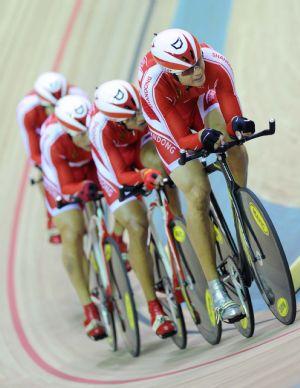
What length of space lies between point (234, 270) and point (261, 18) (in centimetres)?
404

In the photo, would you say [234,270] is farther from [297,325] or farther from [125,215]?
[125,215]

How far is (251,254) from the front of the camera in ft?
14.3

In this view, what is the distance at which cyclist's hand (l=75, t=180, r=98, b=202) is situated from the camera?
5645mm

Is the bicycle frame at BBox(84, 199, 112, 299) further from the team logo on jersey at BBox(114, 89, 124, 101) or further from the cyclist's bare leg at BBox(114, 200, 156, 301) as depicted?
the team logo on jersey at BBox(114, 89, 124, 101)

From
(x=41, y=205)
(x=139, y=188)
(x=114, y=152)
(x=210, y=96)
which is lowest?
(x=41, y=205)

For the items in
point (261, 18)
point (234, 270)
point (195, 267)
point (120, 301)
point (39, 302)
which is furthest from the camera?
point (261, 18)

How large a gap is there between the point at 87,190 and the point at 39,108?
195 centimetres

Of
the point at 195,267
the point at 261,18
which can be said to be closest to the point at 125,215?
the point at 195,267

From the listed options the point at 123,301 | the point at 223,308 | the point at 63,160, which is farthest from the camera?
the point at 63,160

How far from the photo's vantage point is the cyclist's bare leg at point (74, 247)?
6070 mm

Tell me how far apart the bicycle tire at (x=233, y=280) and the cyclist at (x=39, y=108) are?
9.05ft

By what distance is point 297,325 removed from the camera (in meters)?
4.07

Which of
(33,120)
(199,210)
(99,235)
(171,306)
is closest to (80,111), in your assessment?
(99,235)

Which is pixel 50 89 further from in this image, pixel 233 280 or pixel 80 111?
pixel 233 280
